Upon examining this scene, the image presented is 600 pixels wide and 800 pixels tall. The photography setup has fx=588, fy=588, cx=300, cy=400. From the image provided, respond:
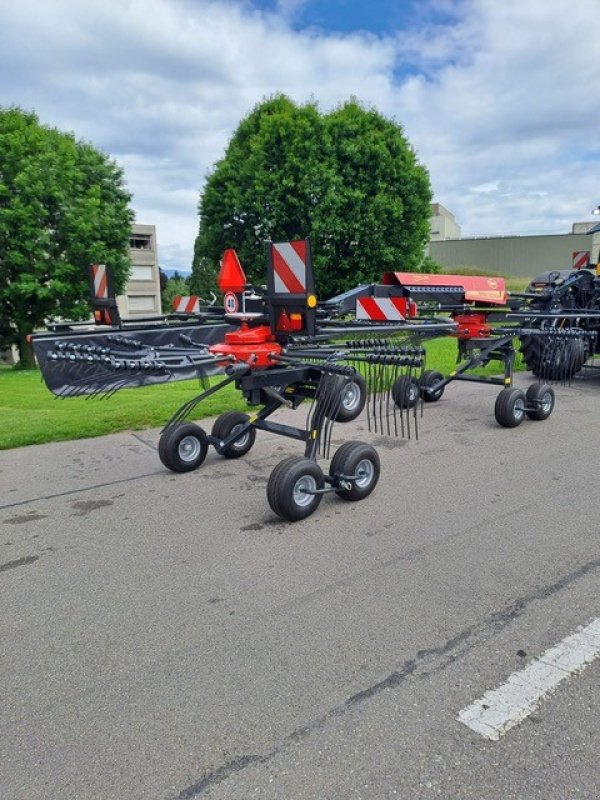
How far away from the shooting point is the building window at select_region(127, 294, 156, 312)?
5325 centimetres

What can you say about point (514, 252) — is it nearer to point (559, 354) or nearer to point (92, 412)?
point (559, 354)

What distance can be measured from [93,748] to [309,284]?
10.6 ft

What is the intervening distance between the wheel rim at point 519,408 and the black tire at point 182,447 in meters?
3.88

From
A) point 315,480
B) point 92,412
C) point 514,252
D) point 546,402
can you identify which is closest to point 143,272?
point 514,252

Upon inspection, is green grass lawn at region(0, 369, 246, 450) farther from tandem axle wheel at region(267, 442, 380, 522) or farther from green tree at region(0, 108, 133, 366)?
green tree at region(0, 108, 133, 366)

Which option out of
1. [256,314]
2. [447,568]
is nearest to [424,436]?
[256,314]

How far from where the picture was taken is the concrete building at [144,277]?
53.4 m

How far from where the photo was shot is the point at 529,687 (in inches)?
102

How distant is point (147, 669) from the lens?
2.76 meters

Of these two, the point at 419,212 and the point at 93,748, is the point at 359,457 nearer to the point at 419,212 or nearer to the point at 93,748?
the point at 93,748

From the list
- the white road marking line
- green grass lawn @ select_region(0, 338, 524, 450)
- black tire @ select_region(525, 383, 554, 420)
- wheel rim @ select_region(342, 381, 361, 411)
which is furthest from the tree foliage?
the white road marking line

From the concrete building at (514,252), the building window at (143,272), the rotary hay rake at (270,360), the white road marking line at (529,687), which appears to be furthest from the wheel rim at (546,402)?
the building window at (143,272)

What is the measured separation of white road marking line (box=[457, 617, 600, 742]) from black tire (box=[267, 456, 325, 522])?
2.06 metres

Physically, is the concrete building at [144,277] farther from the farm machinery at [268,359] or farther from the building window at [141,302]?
the farm machinery at [268,359]
